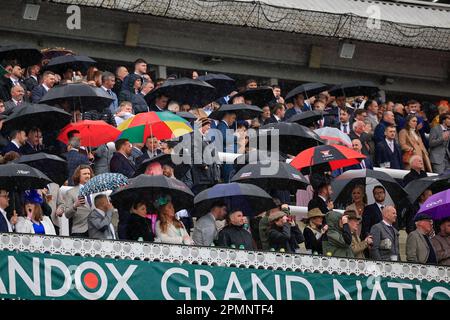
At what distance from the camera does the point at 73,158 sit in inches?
989

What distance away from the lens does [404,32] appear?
36.4 meters

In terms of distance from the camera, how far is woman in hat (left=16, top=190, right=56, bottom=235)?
22.5 m

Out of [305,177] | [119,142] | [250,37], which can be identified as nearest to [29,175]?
[119,142]

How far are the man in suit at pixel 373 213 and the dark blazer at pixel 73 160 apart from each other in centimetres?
407

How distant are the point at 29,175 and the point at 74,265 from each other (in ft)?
4.26

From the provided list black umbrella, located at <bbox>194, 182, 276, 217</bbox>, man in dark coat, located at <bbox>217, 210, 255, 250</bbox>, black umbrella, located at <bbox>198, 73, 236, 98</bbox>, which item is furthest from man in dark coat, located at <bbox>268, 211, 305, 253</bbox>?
black umbrella, located at <bbox>198, 73, 236, 98</bbox>

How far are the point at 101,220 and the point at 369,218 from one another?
4407 mm

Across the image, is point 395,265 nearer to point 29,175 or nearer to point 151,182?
point 151,182

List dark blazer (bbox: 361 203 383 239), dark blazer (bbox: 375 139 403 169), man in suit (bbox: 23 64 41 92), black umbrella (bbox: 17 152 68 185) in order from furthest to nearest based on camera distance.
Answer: dark blazer (bbox: 375 139 403 169)
man in suit (bbox: 23 64 41 92)
dark blazer (bbox: 361 203 383 239)
black umbrella (bbox: 17 152 68 185)

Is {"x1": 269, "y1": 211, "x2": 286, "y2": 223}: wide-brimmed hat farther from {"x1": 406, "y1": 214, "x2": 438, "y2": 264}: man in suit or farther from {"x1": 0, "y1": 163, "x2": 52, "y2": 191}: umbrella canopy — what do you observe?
{"x1": 0, "y1": 163, "x2": 52, "y2": 191}: umbrella canopy

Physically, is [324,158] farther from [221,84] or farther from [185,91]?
[221,84]

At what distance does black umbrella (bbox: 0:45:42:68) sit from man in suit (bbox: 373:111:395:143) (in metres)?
5.75

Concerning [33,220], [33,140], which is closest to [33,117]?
[33,140]

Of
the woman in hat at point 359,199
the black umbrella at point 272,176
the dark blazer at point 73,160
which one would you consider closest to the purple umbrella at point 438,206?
the woman in hat at point 359,199
